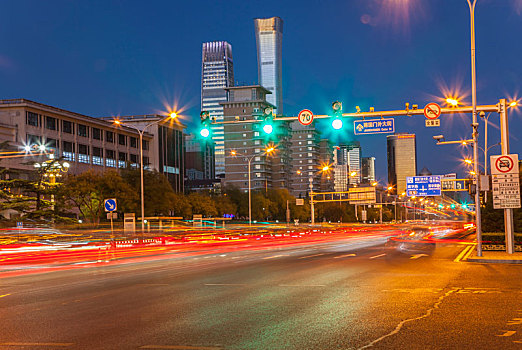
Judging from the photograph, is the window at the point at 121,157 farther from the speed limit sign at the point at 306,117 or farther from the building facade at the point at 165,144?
the speed limit sign at the point at 306,117

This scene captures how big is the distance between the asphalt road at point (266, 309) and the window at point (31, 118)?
7663 cm

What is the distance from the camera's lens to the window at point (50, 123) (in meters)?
95.6

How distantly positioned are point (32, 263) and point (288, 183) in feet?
532

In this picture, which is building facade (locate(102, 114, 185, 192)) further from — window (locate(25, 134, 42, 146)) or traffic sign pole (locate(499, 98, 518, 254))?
traffic sign pole (locate(499, 98, 518, 254))

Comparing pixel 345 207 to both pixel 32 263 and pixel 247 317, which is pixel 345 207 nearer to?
pixel 32 263

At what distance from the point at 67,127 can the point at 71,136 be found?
1711 mm

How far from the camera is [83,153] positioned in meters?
105

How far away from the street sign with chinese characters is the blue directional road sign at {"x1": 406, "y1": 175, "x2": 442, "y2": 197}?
2823 centimetres

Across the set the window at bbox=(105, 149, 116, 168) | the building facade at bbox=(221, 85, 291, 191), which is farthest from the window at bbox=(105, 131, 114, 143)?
the building facade at bbox=(221, 85, 291, 191)

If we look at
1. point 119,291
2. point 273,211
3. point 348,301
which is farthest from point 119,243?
point 273,211

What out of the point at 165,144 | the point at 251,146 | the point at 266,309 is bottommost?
the point at 266,309

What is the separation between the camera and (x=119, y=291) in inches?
596

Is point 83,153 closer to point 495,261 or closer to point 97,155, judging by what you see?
point 97,155

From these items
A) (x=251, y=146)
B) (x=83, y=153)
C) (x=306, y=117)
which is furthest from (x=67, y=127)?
(x=306, y=117)
